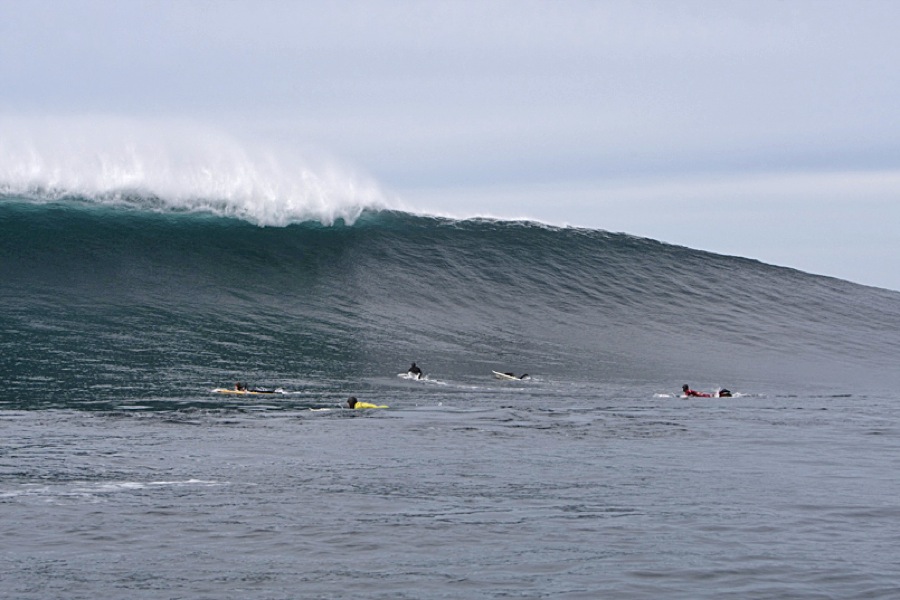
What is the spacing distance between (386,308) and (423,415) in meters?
15.2

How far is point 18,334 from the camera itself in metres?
27.5

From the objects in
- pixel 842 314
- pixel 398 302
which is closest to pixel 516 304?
pixel 398 302

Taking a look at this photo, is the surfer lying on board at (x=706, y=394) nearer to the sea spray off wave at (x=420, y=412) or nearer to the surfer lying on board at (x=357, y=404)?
the sea spray off wave at (x=420, y=412)

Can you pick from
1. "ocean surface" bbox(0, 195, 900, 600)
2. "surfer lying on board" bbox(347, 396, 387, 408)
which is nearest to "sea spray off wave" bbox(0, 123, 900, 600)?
"ocean surface" bbox(0, 195, 900, 600)

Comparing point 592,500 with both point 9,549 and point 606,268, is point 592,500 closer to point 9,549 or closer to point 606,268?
point 9,549

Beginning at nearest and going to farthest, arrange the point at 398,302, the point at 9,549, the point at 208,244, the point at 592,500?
1. the point at 9,549
2. the point at 592,500
3. the point at 398,302
4. the point at 208,244

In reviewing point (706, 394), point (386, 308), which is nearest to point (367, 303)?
point (386, 308)

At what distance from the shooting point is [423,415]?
2053 centimetres

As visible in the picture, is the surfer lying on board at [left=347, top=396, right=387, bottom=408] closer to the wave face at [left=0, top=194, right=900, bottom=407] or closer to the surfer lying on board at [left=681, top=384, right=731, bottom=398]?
the wave face at [left=0, top=194, right=900, bottom=407]

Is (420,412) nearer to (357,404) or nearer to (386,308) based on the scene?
(357,404)

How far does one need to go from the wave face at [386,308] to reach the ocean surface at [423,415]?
0.46ft

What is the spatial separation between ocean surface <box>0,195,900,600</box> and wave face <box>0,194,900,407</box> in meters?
0.14

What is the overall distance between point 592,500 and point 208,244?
1147 inches

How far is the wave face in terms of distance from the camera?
26.9 m
